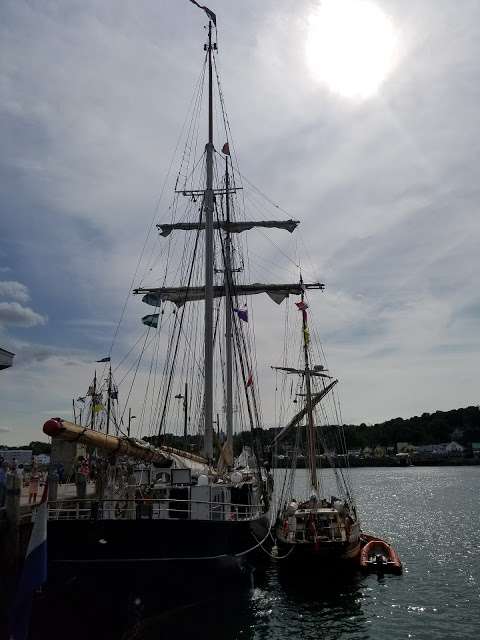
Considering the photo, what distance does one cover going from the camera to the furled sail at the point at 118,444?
16.4m

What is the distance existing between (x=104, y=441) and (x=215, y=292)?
27022mm

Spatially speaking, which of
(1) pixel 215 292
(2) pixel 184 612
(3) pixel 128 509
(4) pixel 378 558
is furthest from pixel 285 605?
(1) pixel 215 292

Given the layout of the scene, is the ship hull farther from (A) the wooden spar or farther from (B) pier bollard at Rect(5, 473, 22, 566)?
(A) the wooden spar

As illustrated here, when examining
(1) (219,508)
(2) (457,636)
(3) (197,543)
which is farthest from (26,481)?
(2) (457,636)

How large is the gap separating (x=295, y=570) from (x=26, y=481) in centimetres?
1400

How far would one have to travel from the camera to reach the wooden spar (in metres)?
16.4

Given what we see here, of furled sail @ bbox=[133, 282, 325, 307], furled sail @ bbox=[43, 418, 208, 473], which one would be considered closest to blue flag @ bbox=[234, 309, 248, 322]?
furled sail @ bbox=[133, 282, 325, 307]

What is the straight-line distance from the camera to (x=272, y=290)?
45.7 m

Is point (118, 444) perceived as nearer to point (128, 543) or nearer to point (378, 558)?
point (128, 543)

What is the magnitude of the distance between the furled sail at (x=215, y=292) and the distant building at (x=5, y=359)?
1721 cm


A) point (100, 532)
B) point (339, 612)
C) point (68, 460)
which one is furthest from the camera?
point (68, 460)

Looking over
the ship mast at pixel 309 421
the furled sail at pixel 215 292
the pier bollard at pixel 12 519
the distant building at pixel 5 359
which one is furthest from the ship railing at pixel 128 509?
the furled sail at pixel 215 292

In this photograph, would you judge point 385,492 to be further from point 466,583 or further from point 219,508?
point 219,508

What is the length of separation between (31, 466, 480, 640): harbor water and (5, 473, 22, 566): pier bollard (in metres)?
1.89
